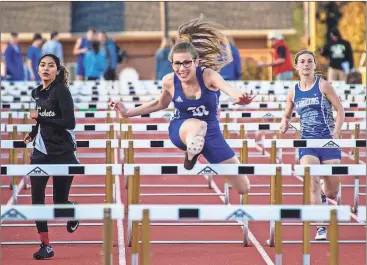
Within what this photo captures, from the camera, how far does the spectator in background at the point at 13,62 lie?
1083 inches

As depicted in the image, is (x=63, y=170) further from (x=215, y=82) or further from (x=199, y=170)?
(x=215, y=82)

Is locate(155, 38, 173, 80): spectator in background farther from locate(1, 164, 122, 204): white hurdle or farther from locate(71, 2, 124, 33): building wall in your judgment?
locate(71, 2, 124, 33): building wall

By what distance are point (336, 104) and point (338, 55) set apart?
43.6ft

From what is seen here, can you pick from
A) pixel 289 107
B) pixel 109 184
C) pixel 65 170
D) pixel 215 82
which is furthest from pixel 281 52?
pixel 65 170

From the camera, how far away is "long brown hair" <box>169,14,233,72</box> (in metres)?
10.7

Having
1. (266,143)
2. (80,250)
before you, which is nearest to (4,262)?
(80,250)

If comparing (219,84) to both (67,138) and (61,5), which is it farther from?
(61,5)

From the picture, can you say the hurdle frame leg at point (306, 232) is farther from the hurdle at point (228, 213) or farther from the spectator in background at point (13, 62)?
the spectator in background at point (13, 62)

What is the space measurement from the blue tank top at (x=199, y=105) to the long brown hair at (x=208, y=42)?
0.65 m

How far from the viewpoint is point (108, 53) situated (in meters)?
28.0

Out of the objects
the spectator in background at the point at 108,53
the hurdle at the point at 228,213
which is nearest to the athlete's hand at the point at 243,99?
the hurdle at the point at 228,213

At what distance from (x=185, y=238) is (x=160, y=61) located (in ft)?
46.9

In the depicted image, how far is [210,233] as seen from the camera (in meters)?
12.2

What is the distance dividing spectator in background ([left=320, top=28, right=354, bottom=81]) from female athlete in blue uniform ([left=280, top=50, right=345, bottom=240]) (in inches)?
508
